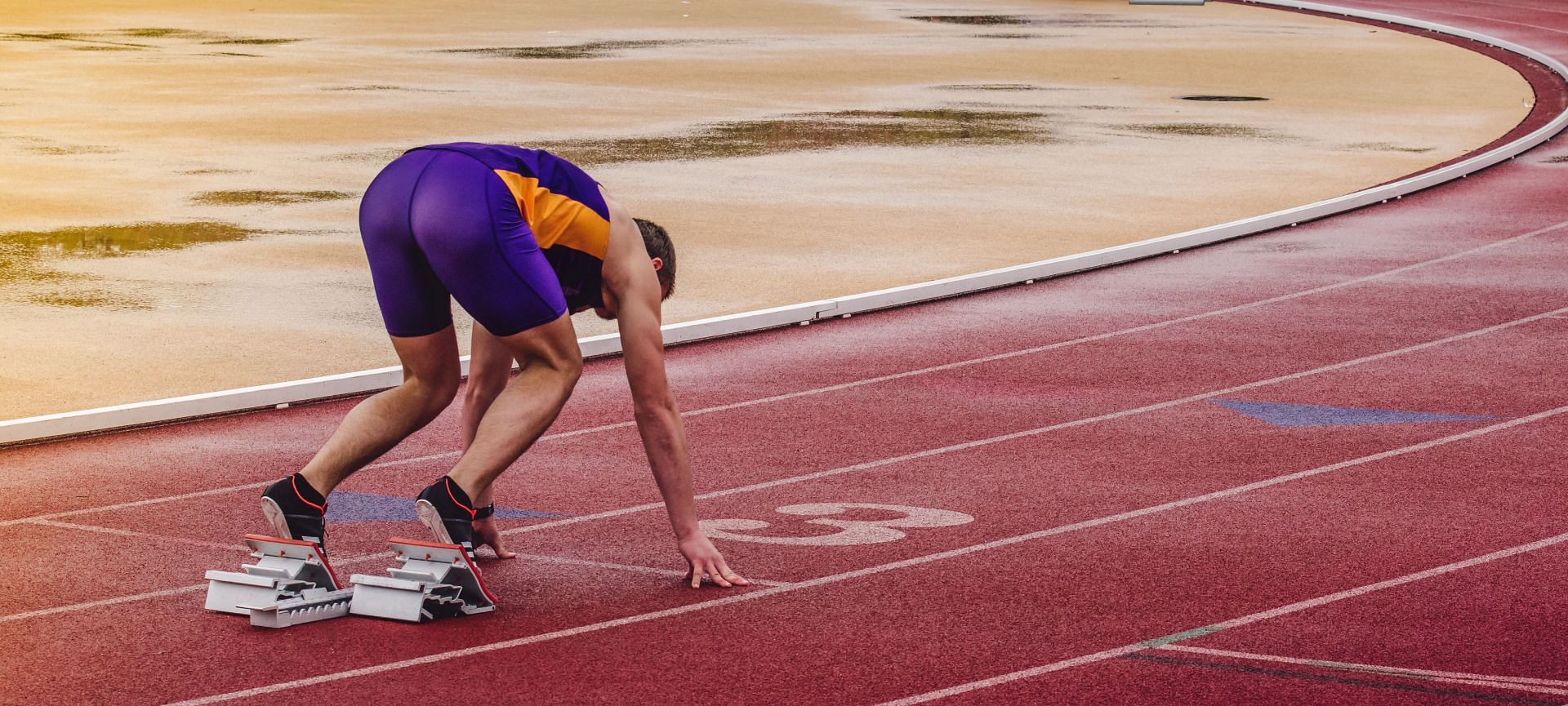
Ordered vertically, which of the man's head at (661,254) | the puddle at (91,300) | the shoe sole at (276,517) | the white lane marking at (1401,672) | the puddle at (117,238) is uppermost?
the man's head at (661,254)

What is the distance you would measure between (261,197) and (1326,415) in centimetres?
912

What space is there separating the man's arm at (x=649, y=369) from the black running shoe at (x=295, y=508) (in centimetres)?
94

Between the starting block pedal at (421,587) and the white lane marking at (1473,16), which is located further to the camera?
the white lane marking at (1473,16)

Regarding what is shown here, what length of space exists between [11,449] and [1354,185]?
38.1 ft

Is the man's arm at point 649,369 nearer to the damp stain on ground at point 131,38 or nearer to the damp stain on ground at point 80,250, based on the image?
the damp stain on ground at point 80,250

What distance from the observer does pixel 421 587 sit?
542cm

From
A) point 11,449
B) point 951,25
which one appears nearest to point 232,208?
point 11,449

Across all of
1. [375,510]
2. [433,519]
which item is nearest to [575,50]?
[375,510]

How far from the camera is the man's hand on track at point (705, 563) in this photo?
18.9 feet

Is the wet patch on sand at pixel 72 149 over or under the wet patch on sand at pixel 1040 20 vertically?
over

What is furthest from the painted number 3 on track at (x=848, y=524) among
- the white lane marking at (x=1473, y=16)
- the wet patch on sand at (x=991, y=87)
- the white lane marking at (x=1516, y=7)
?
the white lane marking at (x=1516, y=7)

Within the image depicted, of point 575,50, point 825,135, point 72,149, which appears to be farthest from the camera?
point 575,50

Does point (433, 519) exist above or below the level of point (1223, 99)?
above

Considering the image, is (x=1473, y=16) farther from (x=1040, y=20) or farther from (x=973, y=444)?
(x=973, y=444)
